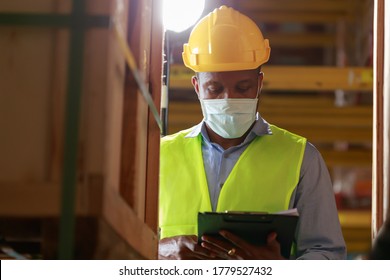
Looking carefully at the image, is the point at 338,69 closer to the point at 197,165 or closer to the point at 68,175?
the point at 197,165

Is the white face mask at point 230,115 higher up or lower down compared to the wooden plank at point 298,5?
lower down

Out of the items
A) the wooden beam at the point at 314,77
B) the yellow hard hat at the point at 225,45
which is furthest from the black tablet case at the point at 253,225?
the wooden beam at the point at 314,77

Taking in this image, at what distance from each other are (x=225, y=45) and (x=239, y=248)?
1.24m

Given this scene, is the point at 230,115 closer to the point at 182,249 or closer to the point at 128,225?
the point at 182,249

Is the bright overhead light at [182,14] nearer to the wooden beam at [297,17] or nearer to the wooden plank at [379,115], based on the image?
the wooden plank at [379,115]

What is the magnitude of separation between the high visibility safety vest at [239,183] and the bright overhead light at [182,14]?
0.83m

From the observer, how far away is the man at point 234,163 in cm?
380

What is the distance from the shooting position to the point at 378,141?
11.7 ft

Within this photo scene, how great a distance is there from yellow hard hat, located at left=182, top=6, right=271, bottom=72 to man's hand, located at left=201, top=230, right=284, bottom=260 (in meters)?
1.03

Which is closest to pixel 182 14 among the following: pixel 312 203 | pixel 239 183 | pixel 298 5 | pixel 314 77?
pixel 239 183

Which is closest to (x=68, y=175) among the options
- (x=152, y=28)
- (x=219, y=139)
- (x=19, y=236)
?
(x=19, y=236)

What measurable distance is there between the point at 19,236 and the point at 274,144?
1.70 metres

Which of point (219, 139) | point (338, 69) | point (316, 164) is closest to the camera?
point (316, 164)

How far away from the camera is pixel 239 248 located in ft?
11.6
